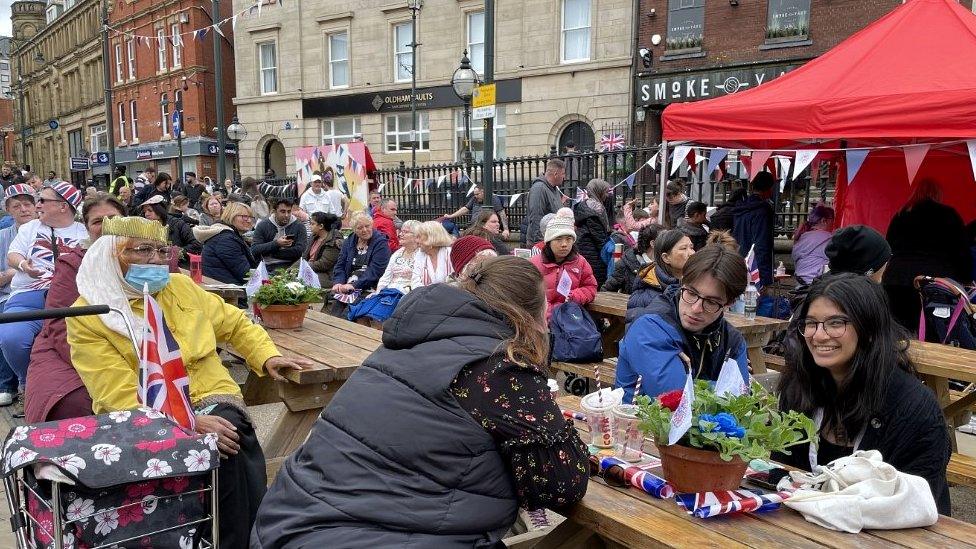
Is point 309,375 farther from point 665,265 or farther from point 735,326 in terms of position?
point 735,326

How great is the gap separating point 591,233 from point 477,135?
15260mm

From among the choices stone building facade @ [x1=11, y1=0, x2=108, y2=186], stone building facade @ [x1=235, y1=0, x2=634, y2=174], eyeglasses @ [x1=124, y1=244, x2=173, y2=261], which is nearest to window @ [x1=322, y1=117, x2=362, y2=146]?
stone building facade @ [x1=235, y1=0, x2=634, y2=174]

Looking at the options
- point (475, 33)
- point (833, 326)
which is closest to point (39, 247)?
point (833, 326)

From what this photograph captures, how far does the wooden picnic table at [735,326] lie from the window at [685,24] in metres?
13.1

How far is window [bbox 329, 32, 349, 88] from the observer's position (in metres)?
24.2

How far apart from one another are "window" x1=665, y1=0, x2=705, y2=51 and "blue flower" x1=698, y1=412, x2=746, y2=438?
56.8 feet

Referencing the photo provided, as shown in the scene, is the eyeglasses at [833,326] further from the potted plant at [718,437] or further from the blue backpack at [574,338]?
the blue backpack at [574,338]

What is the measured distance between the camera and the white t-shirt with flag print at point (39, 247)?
515 cm

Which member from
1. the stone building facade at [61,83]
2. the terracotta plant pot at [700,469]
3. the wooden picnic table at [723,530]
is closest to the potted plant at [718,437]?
the terracotta plant pot at [700,469]

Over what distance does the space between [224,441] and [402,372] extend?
114 cm

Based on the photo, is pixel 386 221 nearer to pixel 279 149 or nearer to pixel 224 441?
pixel 224 441

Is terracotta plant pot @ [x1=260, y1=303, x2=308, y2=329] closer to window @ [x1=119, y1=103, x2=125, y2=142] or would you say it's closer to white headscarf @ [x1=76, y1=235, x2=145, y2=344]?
white headscarf @ [x1=76, y1=235, x2=145, y2=344]

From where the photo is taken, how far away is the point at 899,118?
17.5 ft

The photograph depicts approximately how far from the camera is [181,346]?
9.91ft
